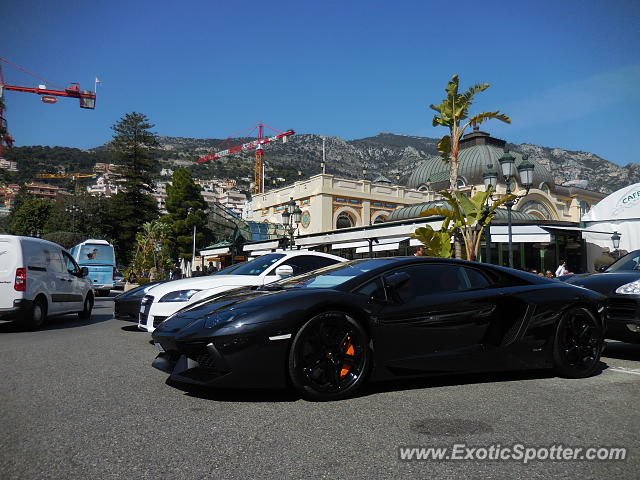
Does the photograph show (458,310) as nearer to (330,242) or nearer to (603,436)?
(603,436)

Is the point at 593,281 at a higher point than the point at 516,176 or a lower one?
lower

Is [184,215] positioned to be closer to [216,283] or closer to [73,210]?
[73,210]

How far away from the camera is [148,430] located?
3010mm

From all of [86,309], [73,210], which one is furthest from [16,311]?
[73,210]

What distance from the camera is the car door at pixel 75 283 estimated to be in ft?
36.3

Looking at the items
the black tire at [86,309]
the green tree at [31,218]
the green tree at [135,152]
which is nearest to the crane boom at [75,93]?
the green tree at [31,218]

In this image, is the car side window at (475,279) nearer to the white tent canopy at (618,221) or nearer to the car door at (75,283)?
the car door at (75,283)

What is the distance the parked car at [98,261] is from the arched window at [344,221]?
2240 centimetres

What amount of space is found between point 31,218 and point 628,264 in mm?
76151

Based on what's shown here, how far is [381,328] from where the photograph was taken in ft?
13.1

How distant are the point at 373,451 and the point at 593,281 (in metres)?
4.98

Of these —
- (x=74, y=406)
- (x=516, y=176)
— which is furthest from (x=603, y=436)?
(x=516, y=176)

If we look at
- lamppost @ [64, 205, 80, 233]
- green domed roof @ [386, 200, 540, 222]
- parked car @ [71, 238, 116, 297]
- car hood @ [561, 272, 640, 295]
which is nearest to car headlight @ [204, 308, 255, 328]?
car hood @ [561, 272, 640, 295]

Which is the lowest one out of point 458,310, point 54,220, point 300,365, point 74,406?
point 74,406
